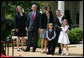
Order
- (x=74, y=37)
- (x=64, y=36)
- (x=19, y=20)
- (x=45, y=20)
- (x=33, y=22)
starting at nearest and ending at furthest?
1. (x=64, y=36)
2. (x=45, y=20)
3. (x=33, y=22)
4. (x=19, y=20)
5. (x=74, y=37)

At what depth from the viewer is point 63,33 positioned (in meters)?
10.2

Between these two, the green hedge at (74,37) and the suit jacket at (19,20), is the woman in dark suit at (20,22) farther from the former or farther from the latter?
→ the green hedge at (74,37)

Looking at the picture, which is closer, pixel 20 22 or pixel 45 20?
pixel 45 20

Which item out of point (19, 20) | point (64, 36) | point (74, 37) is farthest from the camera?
point (74, 37)

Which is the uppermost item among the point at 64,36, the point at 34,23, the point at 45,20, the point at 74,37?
the point at 45,20

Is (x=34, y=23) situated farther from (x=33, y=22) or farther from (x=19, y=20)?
(x=19, y=20)

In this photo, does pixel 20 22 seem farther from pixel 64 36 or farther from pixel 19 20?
pixel 64 36

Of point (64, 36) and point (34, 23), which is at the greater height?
point (34, 23)

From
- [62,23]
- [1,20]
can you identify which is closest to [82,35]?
[62,23]

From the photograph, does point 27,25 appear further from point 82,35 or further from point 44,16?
point 82,35

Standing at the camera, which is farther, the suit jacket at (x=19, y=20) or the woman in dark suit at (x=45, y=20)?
the suit jacket at (x=19, y=20)

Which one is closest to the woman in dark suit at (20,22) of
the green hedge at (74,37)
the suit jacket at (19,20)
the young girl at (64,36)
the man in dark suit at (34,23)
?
the suit jacket at (19,20)

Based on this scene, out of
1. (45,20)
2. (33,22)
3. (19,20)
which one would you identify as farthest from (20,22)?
(45,20)

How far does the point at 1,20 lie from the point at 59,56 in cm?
291
